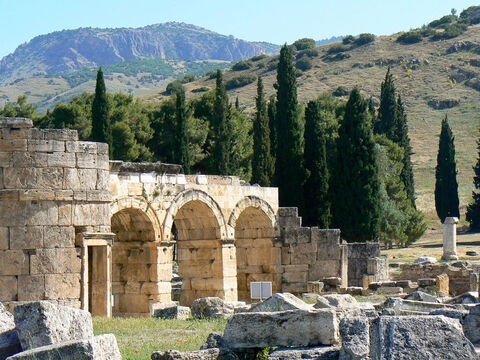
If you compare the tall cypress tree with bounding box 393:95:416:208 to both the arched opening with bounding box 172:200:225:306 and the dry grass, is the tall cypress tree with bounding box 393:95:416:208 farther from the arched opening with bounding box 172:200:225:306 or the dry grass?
the dry grass

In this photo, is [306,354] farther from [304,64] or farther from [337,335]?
[304,64]

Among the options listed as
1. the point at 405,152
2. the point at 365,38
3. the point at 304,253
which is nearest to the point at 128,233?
the point at 304,253

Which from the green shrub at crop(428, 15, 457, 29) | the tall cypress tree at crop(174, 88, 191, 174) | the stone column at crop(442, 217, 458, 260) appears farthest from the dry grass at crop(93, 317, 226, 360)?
the green shrub at crop(428, 15, 457, 29)

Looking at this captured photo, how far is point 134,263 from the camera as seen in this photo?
21.9 metres

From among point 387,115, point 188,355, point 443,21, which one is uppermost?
point 443,21

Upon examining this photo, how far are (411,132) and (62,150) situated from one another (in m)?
58.8

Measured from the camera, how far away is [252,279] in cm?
2709

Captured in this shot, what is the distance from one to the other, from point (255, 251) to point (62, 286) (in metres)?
11.3

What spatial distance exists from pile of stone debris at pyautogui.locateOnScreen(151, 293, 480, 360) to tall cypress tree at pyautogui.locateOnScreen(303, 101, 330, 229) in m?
22.4

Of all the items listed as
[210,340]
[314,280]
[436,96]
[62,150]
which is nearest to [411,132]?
[436,96]

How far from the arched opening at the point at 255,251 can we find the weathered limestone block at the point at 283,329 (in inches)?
651

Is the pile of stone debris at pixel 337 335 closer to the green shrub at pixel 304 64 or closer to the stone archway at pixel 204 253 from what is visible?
the stone archway at pixel 204 253

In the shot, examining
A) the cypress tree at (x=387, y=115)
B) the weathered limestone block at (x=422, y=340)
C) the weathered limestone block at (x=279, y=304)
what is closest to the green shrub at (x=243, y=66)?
the cypress tree at (x=387, y=115)

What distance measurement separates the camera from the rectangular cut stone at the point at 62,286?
645 inches
